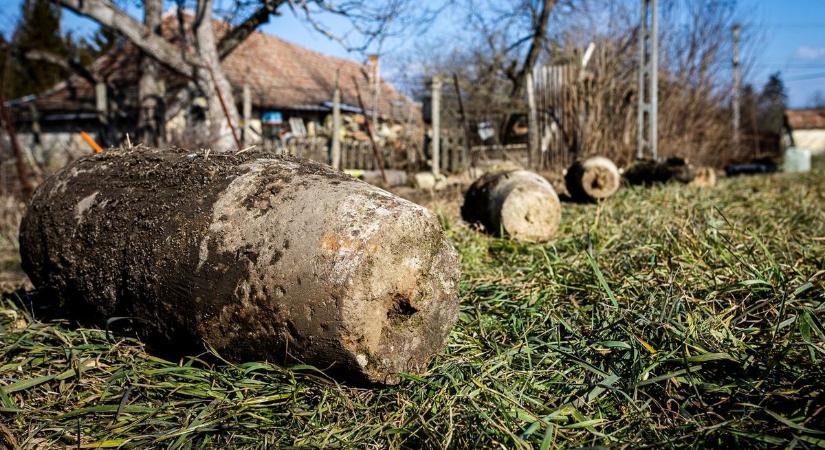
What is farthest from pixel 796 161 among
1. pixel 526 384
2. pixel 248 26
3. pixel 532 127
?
pixel 526 384

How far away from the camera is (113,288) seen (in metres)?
2.36

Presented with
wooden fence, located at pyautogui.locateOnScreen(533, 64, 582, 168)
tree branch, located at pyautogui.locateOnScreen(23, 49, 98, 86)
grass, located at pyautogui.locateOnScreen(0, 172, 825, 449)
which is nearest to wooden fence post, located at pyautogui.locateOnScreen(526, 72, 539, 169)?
wooden fence, located at pyautogui.locateOnScreen(533, 64, 582, 168)

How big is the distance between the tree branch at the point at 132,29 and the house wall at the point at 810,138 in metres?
44.5

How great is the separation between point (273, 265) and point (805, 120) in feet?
165

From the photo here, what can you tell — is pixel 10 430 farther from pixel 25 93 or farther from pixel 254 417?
pixel 25 93

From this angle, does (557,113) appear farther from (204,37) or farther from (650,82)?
(204,37)

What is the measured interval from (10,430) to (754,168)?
1398 cm

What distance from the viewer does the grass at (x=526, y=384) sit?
1.72 m

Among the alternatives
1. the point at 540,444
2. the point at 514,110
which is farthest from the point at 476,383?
the point at 514,110

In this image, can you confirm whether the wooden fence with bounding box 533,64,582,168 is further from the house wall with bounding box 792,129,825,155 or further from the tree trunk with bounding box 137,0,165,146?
the house wall with bounding box 792,129,825,155

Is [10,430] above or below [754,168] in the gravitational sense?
below

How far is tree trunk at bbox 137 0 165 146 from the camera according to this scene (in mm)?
11445

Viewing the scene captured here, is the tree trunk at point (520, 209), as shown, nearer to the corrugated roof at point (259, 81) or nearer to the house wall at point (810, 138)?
the corrugated roof at point (259, 81)

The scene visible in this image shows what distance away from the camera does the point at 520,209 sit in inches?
178
